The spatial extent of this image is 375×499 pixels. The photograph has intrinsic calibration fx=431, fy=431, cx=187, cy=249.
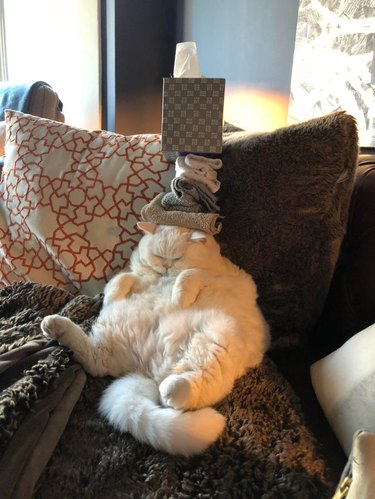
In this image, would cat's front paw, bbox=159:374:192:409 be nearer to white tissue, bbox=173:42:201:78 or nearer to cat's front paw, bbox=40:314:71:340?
cat's front paw, bbox=40:314:71:340

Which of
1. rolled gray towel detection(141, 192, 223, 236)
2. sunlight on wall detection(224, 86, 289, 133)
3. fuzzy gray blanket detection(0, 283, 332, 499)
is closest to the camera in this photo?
fuzzy gray blanket detection(0, 283, 332, 499)

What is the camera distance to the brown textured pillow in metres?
1.00

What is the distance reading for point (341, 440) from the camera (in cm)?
80

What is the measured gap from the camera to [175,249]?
101 cm

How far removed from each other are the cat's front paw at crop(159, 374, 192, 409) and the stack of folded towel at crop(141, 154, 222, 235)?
39cm

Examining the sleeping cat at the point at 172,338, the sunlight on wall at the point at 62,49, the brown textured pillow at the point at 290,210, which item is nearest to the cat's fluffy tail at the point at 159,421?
the sleeping cat at the point at 172,338

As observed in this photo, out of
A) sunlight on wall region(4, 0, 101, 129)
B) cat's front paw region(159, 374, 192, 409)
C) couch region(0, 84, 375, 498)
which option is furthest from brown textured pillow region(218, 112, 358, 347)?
sunlight on wall region(4, 0, 101, 129)

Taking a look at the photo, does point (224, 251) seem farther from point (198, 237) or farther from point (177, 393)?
point (177, 393)

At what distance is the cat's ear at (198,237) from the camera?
3.33ft

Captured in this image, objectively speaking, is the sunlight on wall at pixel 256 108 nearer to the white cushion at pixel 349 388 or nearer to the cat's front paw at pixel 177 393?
the white cushion at pixel 349 388

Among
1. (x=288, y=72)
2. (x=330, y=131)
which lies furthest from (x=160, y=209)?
(x=288, y=72)

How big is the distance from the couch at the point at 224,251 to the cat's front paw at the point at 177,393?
8cm

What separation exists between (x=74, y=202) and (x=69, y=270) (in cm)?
21

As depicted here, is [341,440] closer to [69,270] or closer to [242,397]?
[242,397]
